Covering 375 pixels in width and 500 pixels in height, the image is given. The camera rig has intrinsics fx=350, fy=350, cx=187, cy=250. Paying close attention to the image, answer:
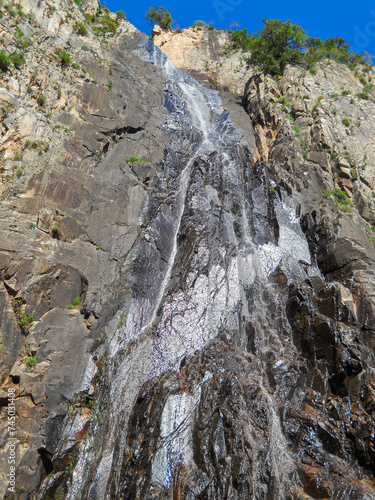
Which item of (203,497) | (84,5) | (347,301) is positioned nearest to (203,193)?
(347,301)

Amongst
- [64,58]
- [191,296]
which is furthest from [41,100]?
[191,296]

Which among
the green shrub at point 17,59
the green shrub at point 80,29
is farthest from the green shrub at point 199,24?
the green shrub at point 17,59

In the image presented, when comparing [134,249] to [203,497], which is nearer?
[203,497]

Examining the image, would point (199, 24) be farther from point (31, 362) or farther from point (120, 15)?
point (31, 362)

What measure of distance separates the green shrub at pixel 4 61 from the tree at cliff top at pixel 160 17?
1214 inches

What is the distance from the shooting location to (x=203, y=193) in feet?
64.3

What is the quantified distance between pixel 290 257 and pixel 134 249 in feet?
24.9

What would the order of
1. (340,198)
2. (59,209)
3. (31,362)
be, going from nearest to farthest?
(31,362) < (59,209) < (340,198)

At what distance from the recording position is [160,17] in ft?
136

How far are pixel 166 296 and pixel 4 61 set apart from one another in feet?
44.2

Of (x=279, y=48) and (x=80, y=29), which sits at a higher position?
(x=279, y=48)

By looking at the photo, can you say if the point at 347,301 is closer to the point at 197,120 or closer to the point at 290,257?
the point at 290,257

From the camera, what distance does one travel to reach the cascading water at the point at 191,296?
10234mm

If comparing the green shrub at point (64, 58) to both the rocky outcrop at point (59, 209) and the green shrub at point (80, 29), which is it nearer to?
the rocky outcrop at point (59, 209)
